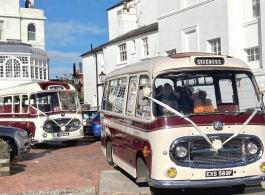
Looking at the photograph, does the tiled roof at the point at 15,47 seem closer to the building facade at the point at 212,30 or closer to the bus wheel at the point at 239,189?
the building facade at the point at 212,30

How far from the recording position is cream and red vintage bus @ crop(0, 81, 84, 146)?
18266 millimetres

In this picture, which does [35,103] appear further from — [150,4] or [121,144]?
[150,4]

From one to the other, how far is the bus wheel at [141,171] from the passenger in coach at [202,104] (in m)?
1.52

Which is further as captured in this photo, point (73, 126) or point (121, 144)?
point (73, 126)

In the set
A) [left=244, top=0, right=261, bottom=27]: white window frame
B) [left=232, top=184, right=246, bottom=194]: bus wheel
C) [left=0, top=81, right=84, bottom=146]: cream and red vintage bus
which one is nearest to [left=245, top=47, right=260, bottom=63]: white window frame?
[left=244, top=0, right=261, bottom=27]: white window frame

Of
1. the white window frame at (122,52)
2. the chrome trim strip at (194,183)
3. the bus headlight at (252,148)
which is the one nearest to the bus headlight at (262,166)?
the bus headlight at (252,148)

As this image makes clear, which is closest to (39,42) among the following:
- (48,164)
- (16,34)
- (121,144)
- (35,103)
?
(16,34)

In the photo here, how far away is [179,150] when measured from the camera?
7.73 meters

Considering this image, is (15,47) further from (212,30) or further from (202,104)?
(202,104)

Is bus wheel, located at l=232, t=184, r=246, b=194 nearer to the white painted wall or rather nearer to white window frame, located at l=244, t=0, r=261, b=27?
white window frame, located at l=244, t=0, r=261, b=27

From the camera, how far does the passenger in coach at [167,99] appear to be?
7953 mm

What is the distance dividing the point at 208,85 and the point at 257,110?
3.43 ft

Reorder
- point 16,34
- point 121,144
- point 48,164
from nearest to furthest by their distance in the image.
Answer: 1. point 121,144
2. point 48,164
3. point 16,34

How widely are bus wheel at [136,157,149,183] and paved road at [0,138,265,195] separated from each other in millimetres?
404
